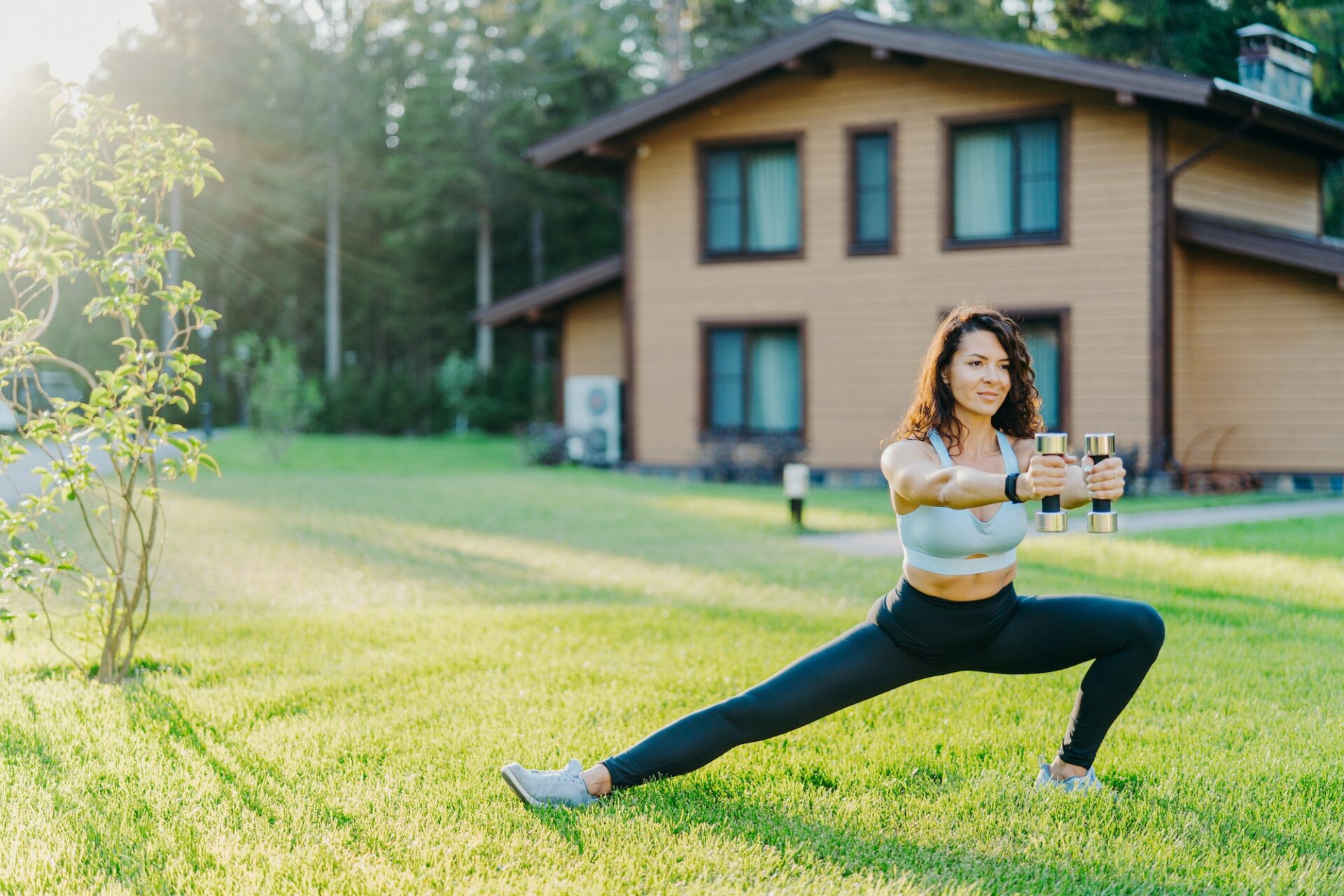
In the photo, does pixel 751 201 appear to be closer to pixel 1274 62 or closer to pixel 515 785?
pixel 1274 62

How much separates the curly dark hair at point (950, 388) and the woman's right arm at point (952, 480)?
143mm

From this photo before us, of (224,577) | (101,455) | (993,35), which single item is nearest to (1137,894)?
(224,577)

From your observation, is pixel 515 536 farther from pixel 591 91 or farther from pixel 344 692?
pixel 591 91

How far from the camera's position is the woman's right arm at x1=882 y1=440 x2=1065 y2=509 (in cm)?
354

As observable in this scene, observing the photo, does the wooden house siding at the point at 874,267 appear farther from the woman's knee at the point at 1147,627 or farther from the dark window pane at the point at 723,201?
the woman's knee at the point at 1147,627

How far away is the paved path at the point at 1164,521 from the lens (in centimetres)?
1145

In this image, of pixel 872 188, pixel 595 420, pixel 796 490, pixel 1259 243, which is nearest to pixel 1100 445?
pixel 796 490

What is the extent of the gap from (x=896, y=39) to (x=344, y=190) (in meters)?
30.9

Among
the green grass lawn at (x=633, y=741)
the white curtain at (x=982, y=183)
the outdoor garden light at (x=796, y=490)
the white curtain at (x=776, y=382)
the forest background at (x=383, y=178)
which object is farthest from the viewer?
the forest background at (x=383, y=178)

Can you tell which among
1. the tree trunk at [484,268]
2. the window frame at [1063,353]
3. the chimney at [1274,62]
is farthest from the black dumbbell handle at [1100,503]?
the tree trunk at [484,268]

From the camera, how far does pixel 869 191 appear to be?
19312mm

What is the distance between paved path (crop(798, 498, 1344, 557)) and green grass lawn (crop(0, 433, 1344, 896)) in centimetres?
147

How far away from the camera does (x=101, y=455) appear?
24.3 metres

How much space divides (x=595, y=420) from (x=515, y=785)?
18.1 meters
